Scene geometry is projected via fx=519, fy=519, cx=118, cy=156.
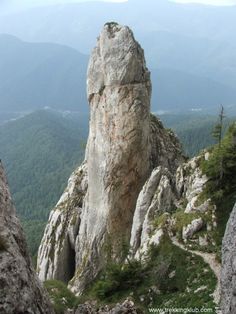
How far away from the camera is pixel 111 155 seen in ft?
191

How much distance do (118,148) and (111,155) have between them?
117 cm

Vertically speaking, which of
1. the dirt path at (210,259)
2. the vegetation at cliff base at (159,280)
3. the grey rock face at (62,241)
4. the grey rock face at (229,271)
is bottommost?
the grey rock face at (62,241)

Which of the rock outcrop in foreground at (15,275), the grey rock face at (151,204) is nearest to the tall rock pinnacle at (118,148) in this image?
the grey rock face at (151,204)

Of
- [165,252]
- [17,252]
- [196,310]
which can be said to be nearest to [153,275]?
[165,252]

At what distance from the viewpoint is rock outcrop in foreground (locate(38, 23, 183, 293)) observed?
57.7 m

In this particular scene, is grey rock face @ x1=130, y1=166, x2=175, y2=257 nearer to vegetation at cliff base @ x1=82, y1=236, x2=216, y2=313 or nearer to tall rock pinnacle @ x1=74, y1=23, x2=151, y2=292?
tall rock pinnacle @ x1=74, y1=23, x2=151, y2=292

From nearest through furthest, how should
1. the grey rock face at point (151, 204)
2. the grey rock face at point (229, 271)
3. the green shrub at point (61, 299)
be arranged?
→ the grey rock face at point (229, 271) → the green shrub at point (61, 299) → the grey rock face at point (151, 204)

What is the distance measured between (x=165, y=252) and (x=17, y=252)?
86.8 ft

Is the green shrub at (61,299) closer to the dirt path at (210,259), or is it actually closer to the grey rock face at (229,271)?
the grey rock face at (229,271)

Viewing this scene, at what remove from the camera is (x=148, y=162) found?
59.5 metres

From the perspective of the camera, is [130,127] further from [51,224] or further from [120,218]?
[51,224]

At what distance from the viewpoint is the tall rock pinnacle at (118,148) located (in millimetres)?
57750

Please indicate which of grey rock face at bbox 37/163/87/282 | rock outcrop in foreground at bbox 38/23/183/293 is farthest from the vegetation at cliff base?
grey rock face at bbox 37/163/87/282

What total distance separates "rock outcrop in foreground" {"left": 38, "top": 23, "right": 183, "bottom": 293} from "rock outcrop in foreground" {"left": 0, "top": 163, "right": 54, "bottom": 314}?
121 ft
